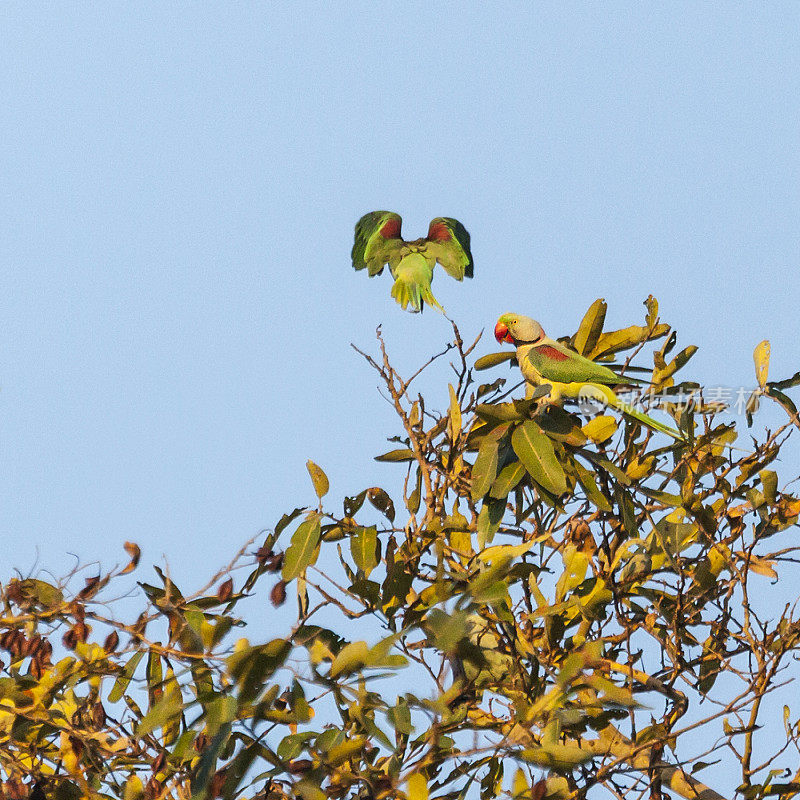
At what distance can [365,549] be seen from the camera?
9.58 ft

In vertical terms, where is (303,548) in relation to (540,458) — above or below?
below

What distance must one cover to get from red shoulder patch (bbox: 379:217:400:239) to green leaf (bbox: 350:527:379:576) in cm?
228

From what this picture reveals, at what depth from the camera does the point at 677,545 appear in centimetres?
312

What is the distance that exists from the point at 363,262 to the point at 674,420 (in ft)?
6.99

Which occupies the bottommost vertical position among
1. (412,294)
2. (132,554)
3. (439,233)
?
(132,554)

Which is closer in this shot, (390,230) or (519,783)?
(519,783)

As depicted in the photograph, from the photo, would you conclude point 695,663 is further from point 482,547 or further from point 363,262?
point 363,262

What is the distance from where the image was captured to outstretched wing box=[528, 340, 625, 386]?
144 inches

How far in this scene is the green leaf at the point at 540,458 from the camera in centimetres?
291

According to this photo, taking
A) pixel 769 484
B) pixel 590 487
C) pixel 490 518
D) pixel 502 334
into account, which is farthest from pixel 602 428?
pixel 502 334

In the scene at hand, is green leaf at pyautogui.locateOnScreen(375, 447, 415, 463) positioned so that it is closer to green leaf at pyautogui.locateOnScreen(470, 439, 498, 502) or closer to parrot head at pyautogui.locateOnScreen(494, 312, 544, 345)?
green leaf at pyautogui.locateOnScreen(470, 439, 498, 502)

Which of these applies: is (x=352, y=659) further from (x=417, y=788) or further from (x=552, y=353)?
(x=552, y=353)

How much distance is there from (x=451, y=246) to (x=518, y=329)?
0.58 metres

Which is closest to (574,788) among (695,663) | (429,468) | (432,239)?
(695,663)
